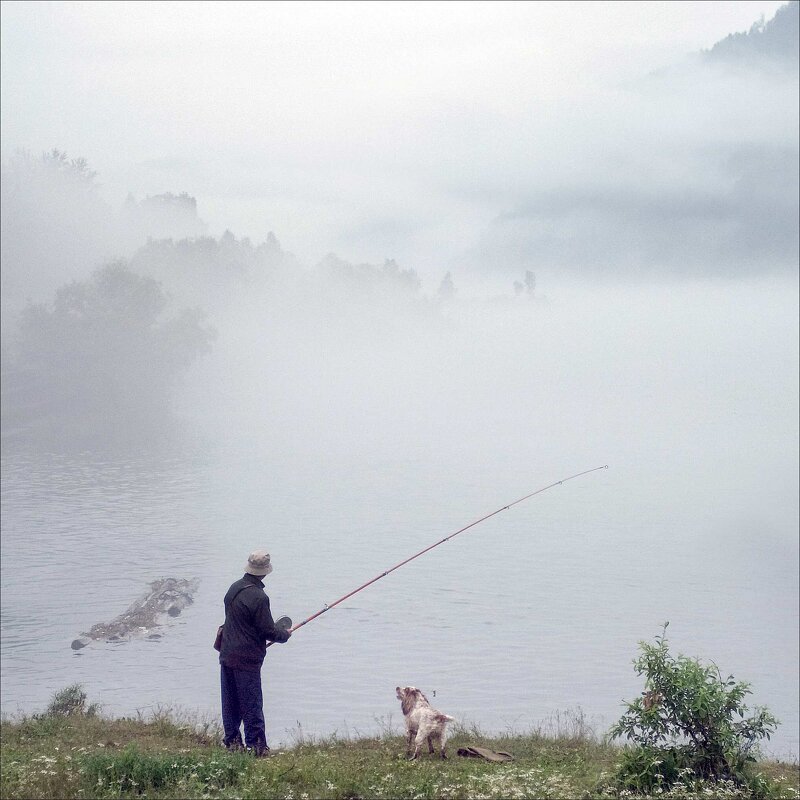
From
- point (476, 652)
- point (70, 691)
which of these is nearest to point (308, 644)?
point (476, 652)

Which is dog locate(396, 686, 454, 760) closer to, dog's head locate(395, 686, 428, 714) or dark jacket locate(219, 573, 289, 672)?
dog's head locate(395, 686, 428, 714)

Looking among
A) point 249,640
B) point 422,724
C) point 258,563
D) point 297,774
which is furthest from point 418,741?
point 258,563

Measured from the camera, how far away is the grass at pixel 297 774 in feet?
32.1

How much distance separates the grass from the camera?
386 inches

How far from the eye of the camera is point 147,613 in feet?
140

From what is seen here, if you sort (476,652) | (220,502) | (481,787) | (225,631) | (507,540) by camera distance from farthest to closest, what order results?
(220,502) < (507,540) < (476,652) < (225,631) < (481,787)

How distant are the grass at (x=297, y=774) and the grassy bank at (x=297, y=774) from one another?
12 mm

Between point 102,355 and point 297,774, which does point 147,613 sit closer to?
point 297,774

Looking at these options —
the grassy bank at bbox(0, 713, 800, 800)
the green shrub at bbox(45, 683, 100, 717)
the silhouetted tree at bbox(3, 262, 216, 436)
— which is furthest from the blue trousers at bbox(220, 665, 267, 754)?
the silhouetted tree at bbox(3, 262, 216, 436)

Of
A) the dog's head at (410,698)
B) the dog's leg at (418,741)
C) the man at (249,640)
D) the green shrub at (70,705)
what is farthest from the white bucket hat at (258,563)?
the green shrub at (70,705)

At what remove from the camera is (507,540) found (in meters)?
70.9

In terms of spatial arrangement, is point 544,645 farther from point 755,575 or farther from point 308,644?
point 755,575

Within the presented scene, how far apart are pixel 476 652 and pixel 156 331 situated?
8331 centimetres

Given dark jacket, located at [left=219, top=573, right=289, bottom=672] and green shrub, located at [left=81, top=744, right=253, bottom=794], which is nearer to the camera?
green shrub, located at [left=81, top=744, right=253, bottom=794]
